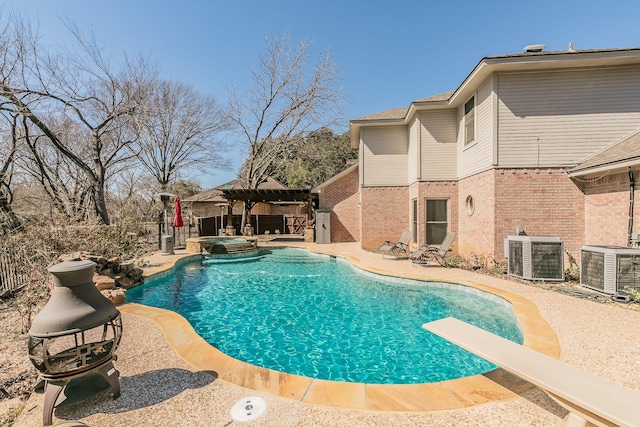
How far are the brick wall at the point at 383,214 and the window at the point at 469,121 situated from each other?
361 cm

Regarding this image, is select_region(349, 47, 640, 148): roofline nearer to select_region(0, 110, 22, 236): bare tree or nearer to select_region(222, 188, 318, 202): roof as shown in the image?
select_region(222, 188, 318, 202): roof

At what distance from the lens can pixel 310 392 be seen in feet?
9.48

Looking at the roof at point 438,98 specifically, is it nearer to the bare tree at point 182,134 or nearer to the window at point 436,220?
the window at point 436,220

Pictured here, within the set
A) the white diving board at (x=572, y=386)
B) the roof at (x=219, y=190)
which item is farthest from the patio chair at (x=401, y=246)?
the roof at (x=219, y=190)

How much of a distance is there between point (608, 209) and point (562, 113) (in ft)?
9.75

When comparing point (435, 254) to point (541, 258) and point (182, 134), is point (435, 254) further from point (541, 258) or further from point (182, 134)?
point (182, 134)

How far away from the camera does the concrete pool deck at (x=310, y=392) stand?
2.52 meters

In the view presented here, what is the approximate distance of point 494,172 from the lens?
8.29 metres

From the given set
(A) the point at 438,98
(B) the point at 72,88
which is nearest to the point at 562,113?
(A) the point at 438,98

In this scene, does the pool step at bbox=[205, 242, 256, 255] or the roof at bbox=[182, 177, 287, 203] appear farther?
the roof at bbox=[182, 177, 287, 203]

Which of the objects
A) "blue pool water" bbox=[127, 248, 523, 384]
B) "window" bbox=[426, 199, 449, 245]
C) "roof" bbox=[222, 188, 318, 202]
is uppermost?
"roof" bbox=[222, 188, 318, 202]

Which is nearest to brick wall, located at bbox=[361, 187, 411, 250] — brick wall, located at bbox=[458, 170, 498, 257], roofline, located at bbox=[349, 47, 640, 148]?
brick wall, located at bbox=[458, 170, 498, 257]

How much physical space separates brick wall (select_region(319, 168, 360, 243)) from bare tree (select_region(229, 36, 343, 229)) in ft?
22.8

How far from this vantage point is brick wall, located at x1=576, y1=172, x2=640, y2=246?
6688mm
